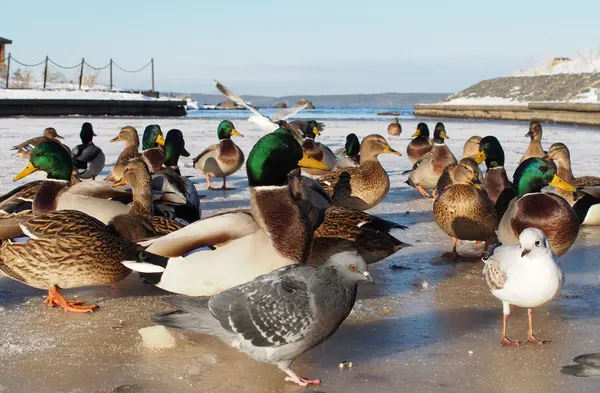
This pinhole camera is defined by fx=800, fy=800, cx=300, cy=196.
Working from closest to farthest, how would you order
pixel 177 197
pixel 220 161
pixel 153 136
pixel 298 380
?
pixel 298 380 → pixel 177 197 → pixel 153 136 → pixel 220 161

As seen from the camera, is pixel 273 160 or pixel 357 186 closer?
pixel 273 160

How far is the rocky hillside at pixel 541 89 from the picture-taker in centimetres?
3219

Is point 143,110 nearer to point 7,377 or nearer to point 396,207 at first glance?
Result: point 396,207

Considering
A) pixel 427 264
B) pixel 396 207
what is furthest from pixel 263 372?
pixel 396 207

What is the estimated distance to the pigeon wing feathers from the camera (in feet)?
9.16

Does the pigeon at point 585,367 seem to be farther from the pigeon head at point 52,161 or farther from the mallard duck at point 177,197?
the pigeon head at point 52,161

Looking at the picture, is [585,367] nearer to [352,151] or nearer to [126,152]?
[126,152]

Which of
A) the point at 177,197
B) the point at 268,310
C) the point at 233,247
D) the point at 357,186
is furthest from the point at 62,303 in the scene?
the point at 357,186

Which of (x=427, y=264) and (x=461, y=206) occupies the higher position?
(x=461, y=206)

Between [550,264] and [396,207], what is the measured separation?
422cm

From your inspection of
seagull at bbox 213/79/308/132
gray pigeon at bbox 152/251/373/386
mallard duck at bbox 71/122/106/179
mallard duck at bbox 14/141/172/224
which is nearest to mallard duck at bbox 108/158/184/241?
mallard duck at bbox 14/141/172/224

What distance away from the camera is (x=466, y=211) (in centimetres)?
509

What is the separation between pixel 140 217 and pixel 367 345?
1712 mm

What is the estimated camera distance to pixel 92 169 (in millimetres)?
9117
